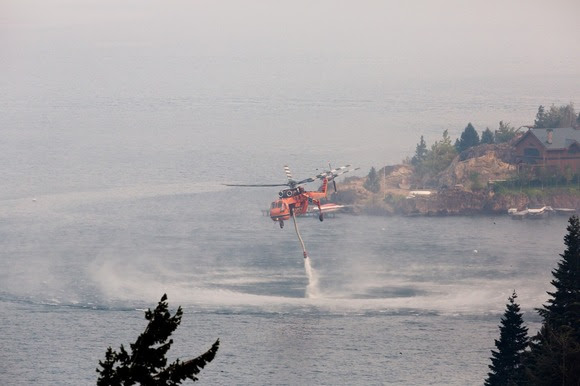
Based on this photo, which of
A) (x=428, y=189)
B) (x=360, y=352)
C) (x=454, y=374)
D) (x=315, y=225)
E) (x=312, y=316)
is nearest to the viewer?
(x=454, y=374)

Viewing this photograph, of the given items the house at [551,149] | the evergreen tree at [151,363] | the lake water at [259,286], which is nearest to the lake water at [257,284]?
the lake water at [259,286]

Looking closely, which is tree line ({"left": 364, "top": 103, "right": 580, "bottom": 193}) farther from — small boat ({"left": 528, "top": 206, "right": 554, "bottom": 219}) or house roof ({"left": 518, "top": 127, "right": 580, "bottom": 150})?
small boat ({"left": 528, "top": 206, "right": 554, "bottom": 219})

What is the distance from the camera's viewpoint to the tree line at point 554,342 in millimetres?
59656

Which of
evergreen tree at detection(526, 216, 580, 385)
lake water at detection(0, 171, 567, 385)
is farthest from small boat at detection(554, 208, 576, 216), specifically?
evergreen tree at detection(526, 216, 580, 385)

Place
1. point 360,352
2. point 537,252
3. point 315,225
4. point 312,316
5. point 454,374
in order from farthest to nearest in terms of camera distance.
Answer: point 315,225, point 537,252, point 312,316, point 360,352, point 454,374

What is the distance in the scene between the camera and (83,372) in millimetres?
98875

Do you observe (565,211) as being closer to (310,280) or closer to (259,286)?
(310,280)

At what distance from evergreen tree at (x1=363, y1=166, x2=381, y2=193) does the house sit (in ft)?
51.3

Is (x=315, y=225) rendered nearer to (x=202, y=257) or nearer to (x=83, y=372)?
(x=202, y=257)

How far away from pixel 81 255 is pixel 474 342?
53.2m

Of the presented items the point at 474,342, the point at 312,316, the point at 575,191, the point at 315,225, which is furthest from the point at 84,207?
the point at 474,342

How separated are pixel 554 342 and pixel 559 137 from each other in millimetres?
119578

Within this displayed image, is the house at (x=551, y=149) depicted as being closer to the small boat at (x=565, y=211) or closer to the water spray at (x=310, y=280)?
the small boat at (x=565, y=211)

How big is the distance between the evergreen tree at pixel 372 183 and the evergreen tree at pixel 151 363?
147 m
